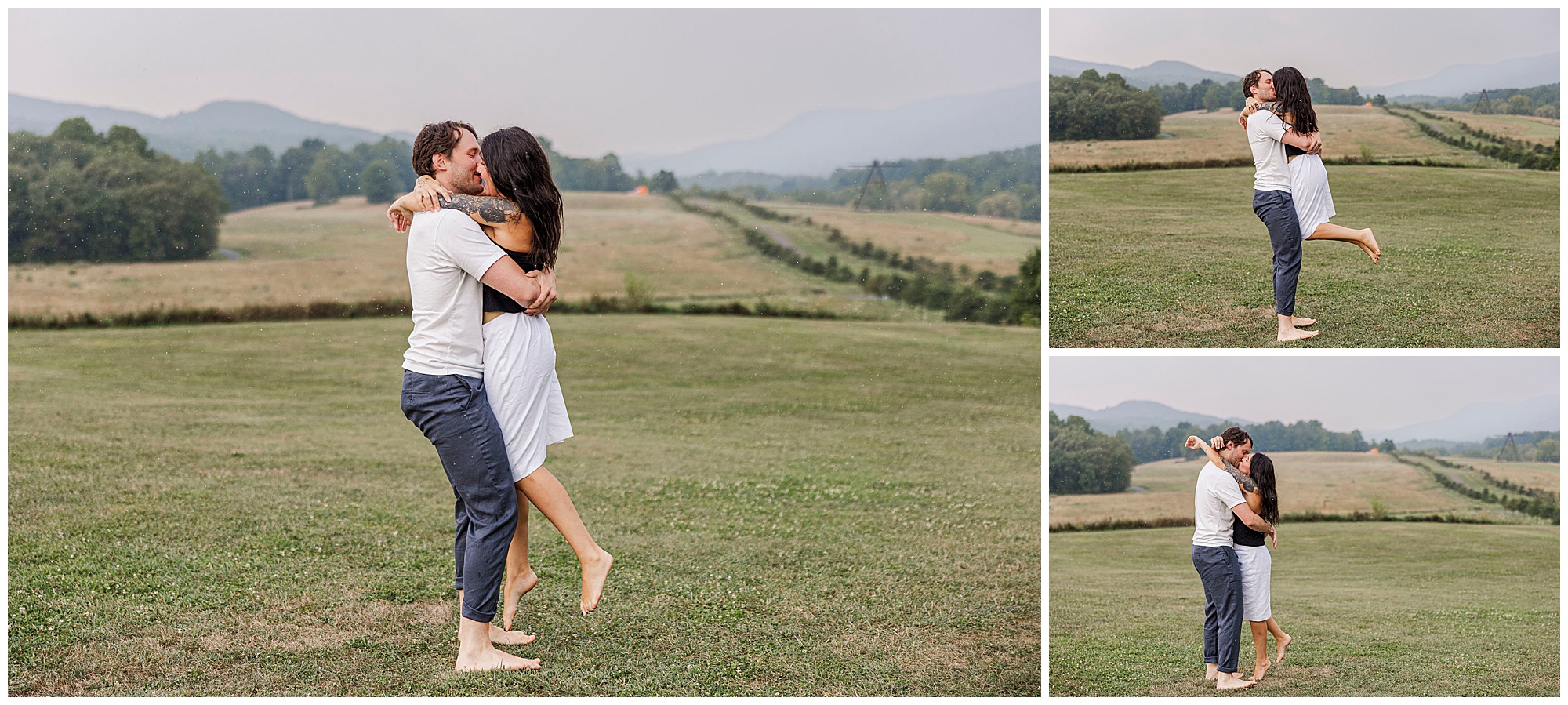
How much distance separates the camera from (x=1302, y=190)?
16.4 feet

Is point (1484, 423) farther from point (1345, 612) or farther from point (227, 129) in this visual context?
point (227, 129)

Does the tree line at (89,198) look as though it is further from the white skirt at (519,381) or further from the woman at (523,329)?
the white skirt at (519,381)

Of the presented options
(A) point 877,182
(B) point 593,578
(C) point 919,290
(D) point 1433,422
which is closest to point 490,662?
(B) point 593,578

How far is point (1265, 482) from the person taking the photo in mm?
5070

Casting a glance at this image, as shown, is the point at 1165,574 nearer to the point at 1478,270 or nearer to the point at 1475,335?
the point at 1478,270

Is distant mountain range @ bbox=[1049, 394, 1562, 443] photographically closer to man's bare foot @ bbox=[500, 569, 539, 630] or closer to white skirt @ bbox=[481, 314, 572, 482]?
man's bare foot @ bbox=[500, 569, 539, 630]

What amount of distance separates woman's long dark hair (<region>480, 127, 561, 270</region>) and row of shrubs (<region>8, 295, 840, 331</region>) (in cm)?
2306

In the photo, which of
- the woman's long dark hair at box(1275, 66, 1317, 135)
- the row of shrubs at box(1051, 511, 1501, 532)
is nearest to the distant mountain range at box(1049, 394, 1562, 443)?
the row of shrubs at box(1051, 511, 1501, 532)

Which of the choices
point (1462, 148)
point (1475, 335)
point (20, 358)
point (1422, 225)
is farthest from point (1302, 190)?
point (20, 358)

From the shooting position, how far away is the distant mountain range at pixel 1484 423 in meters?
8.21

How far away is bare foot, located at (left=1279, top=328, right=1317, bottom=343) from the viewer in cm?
495

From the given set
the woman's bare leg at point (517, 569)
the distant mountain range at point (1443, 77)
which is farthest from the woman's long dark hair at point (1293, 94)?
the woman's bare leg at point (517, 569)

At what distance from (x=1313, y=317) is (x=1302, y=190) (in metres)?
0.70

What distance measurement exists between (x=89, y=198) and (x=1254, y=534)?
32.5 metres
